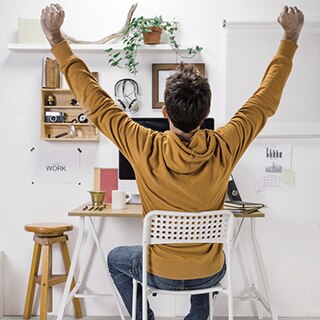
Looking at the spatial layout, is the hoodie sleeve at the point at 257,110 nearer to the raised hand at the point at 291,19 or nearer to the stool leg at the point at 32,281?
the raised hand at the point at 291,19

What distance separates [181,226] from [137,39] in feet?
5.82

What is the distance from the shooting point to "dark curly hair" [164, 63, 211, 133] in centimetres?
192

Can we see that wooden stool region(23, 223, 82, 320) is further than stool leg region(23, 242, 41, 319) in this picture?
No

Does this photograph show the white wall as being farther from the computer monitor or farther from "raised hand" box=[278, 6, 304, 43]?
"raised hand" box=[278, 6, 304, 43]

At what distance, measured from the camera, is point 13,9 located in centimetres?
354

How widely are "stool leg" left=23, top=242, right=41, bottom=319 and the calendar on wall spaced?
156cm

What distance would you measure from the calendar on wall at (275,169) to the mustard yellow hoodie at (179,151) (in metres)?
1.54

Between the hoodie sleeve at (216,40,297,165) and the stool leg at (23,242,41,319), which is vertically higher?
the hoodie sleeve at (216,40,297,165)

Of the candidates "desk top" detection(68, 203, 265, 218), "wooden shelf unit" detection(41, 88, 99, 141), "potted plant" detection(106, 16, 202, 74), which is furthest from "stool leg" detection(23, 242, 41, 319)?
"potted plant" detection(106, 16, 202, 74)

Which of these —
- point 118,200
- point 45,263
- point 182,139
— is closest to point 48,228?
point 45,263

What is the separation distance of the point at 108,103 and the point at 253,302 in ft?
7.14

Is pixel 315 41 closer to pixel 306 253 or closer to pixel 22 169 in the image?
pixel 306 253

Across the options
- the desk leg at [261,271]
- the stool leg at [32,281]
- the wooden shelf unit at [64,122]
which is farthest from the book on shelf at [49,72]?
the desk leg at [261,271]

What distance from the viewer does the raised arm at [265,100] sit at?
6.45 ft
